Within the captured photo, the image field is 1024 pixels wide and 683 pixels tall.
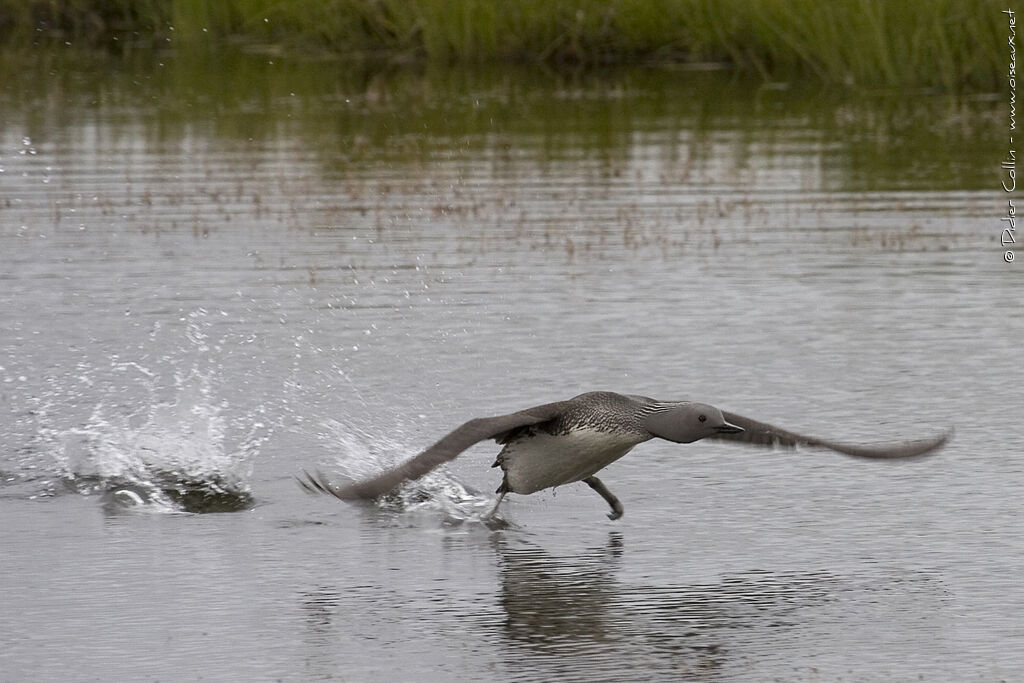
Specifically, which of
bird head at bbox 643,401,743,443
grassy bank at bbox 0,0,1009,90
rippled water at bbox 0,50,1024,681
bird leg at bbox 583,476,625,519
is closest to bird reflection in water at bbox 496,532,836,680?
rippled water at bbox 0,50,1024,681

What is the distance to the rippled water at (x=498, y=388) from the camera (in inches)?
291

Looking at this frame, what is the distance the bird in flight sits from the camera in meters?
8.52

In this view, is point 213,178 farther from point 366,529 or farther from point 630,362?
point 366,529

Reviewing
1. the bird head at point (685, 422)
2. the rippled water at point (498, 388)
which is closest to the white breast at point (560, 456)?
the bird head at point (685, 422)

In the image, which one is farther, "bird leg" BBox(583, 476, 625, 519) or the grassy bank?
the grassy bank

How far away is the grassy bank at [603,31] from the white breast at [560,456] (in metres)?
14.9

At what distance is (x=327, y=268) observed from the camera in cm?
1496

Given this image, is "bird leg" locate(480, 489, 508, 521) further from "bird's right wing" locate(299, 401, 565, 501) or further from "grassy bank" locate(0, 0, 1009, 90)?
"grassy bank" locate(0, 0, 1009, 90)

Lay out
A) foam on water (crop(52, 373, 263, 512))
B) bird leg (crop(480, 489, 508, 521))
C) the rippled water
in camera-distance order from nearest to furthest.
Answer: the rippled water
bird leg (crop(480, 489, 508, 521))
foam on water (crop(52, 373, 263, 512))

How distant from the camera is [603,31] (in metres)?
29.3

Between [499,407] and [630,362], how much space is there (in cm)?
129

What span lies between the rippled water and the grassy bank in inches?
65.9

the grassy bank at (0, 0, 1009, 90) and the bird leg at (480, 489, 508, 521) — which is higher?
the grassy bank at (0, 0, 1009, 90)

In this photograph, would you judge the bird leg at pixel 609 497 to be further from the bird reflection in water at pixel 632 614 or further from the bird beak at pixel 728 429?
the bird beak at pixel 728 429
